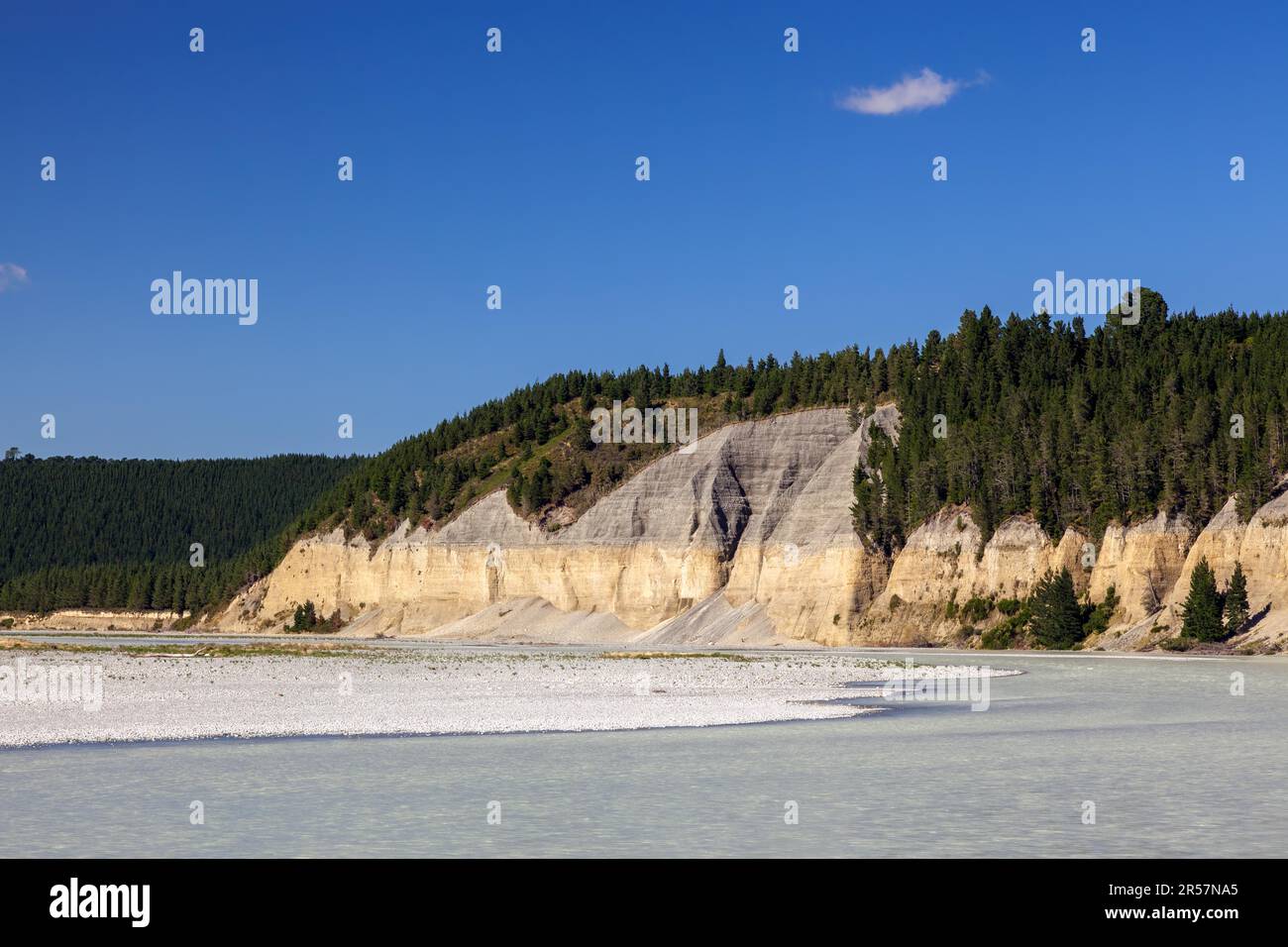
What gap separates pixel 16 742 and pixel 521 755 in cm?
1141

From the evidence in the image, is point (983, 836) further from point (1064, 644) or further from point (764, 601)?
point (764, 601)

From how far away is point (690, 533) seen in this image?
128m

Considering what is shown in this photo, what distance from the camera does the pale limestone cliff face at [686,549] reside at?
114562mm

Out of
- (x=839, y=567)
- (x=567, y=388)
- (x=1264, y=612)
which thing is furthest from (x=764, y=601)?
(x=567, y=388)

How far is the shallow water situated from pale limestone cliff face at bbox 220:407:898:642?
77.0 m

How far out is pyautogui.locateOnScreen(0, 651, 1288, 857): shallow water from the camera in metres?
19.0

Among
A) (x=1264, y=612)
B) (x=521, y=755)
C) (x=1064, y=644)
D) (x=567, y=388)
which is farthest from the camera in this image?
(x=567, y=388)

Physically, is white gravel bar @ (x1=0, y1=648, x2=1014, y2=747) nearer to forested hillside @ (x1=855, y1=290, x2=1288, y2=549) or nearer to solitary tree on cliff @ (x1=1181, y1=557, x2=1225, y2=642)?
solitary tree on cliff @ (x1=1181, y1=557, x2=1225, y2=642)

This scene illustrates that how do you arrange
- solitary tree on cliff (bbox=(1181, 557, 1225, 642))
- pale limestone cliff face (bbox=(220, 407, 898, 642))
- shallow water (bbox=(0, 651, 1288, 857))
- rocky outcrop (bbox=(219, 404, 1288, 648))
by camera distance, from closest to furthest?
shallow water (bbox=(0, 651, 1288, 857)) < solitary tree on cliff (bbox=(1181, 557, 1225, 642)) < rocky outcrop (bbox=(219, 404, 1288, 648)) < pale limestone cliff face (bbox=(220, 407, 898, 642))

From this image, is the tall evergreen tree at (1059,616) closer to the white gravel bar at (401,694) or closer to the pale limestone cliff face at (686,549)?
the white gravel bar at (401,694)

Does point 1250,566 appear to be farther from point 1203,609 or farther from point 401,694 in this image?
point 401,694

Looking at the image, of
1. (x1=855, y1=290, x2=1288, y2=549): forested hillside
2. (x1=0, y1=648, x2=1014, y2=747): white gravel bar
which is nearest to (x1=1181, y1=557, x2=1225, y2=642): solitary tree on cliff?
(x1=855, y1=290, x2=1288, y2=549): forested hillside

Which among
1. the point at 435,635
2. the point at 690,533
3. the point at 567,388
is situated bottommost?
the point at 435,635
